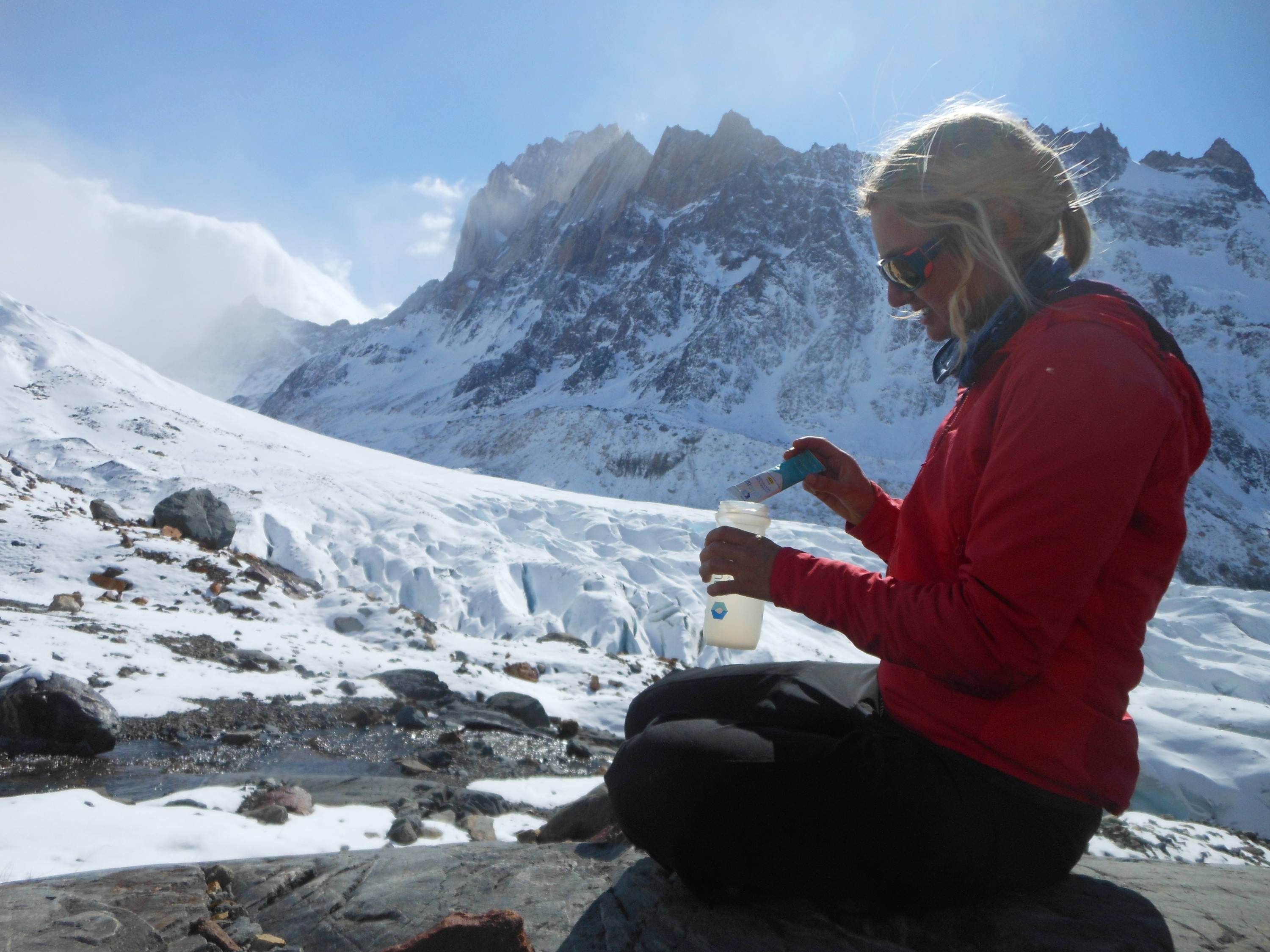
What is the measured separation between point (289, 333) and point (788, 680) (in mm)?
216083

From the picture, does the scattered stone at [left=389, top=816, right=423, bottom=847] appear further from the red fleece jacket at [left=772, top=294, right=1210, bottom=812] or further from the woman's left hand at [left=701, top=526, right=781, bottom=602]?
the red fleece jacket at [left=772, top=294, right=1210, bottom=812]

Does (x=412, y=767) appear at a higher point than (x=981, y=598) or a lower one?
lower

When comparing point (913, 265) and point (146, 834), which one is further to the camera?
point (146, 834)

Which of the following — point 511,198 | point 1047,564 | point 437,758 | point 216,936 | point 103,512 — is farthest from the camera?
point 511,198

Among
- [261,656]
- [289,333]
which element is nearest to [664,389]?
[261,656]

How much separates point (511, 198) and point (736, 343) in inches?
3039

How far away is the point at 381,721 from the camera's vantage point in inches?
169

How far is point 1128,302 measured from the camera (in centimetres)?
145

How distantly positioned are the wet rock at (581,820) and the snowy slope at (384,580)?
6.90 ft

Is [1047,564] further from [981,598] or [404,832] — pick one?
[404,832]

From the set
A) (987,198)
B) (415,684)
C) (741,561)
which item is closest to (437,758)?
(415,684)

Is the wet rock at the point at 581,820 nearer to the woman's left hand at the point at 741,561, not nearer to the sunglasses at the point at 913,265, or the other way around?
the woman's left hand at the point at 741,561

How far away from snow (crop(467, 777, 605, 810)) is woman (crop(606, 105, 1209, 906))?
2002 millimetres

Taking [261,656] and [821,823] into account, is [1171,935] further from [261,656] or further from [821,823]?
[261,656]
